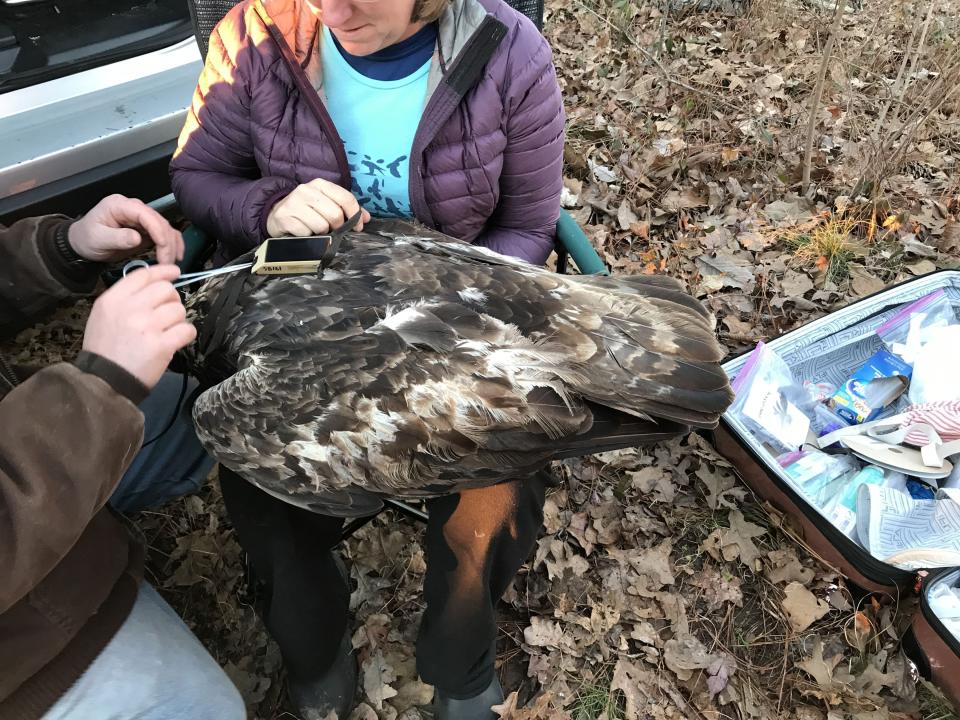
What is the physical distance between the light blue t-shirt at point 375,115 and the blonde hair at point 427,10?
7.8 inches

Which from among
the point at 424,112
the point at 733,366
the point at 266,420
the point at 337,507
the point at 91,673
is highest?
the point at 424,112

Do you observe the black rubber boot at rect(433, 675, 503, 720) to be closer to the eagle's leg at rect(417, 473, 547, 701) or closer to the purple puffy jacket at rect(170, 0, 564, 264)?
the eagle's leg at rect(417, 473, 547, 701)

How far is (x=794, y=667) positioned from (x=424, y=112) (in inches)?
109

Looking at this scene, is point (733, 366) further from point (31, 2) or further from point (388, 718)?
point (31, 2)

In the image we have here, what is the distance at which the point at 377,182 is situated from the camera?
2.54m

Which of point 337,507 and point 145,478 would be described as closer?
point 337,507

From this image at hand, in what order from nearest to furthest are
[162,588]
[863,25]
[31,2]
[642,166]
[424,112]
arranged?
1. [424,112]
2. [162,588]
3. [31,2]
4. [642,166]
5. [863,25]

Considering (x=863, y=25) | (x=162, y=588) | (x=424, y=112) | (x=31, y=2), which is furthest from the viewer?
(x=863, y=25)

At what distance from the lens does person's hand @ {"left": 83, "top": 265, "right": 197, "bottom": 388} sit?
162 cm

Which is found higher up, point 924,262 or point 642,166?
point 642,166

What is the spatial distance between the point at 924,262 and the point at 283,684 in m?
4.56

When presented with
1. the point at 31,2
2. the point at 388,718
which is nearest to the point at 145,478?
the point at 388,718

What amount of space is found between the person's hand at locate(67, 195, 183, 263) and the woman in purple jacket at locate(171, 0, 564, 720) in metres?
0.27

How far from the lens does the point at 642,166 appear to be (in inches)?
195
